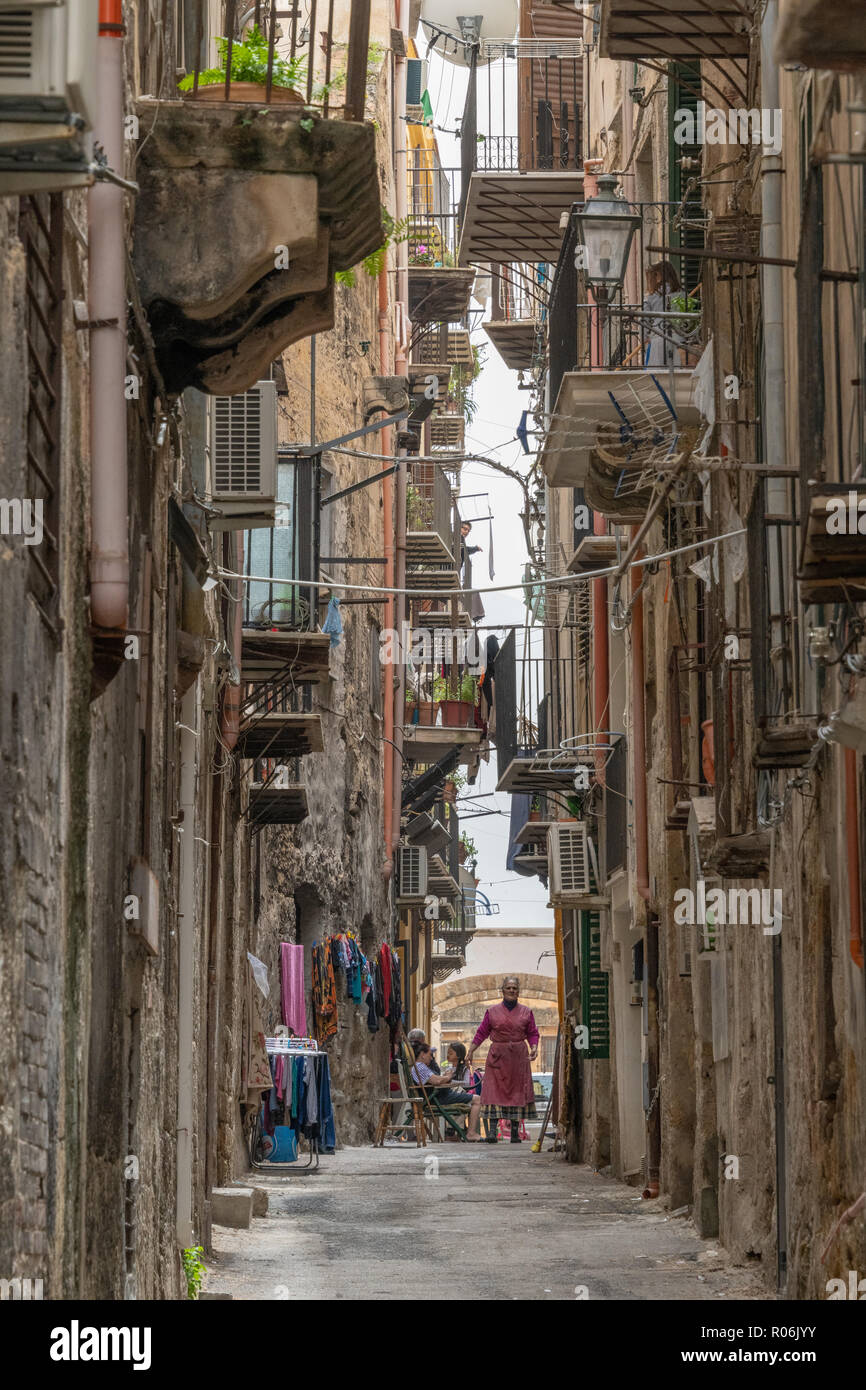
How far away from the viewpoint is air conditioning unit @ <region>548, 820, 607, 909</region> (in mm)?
22438

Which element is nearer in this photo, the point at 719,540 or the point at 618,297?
the point at 719,540

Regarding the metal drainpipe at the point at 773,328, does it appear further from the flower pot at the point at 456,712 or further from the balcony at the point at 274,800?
the flower pot at the point at 456,712

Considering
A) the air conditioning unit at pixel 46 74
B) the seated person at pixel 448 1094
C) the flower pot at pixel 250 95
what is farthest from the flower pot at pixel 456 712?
the air conditioning unit at pixel 46 74

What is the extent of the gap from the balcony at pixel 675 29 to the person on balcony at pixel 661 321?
2416 mm

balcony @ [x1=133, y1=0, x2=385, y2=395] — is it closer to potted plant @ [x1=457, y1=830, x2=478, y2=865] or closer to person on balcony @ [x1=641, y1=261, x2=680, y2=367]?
person on balcony @ [x1=641, y1=261, x2=680, y2=367]

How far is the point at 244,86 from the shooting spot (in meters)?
8.55

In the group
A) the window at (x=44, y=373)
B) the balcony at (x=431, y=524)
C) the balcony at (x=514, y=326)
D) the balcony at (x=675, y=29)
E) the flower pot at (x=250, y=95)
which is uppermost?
the balcony at (x=514, y=326)

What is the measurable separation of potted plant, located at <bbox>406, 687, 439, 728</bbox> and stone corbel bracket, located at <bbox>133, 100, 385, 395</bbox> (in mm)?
27148

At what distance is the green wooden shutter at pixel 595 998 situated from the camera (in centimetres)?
2197
